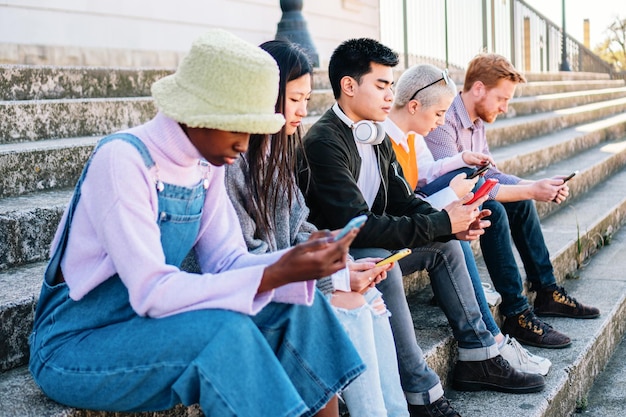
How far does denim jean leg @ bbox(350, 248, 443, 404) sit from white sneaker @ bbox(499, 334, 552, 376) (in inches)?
23.3

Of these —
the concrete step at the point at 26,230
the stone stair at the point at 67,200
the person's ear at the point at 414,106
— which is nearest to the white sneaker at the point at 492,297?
the stone stair at the point at 67,200

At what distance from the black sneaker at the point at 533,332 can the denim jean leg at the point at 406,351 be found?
40.5 inches

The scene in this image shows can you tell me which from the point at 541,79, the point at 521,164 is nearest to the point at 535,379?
the point at 521,164

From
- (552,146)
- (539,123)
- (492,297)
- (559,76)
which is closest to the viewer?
(492,297)

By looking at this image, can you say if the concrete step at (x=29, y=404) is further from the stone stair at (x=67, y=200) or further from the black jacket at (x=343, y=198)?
the black jacket at (x=343, y=198)

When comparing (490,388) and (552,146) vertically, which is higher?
(552,146)

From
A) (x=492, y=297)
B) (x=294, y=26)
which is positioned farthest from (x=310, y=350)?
(x=294, y=26)

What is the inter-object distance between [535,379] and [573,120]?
6558 mm

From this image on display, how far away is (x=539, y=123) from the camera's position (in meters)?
7.83

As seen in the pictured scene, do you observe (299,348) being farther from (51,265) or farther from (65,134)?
(65,134)

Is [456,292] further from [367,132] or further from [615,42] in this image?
[615,42]

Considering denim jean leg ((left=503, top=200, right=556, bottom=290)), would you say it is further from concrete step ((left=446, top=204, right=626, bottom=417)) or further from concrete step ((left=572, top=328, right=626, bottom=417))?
concrete step ((left=572, top=328, right=626, bottom=417))

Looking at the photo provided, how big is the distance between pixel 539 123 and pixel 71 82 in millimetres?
5076

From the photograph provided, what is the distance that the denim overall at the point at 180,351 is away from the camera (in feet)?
5.59
